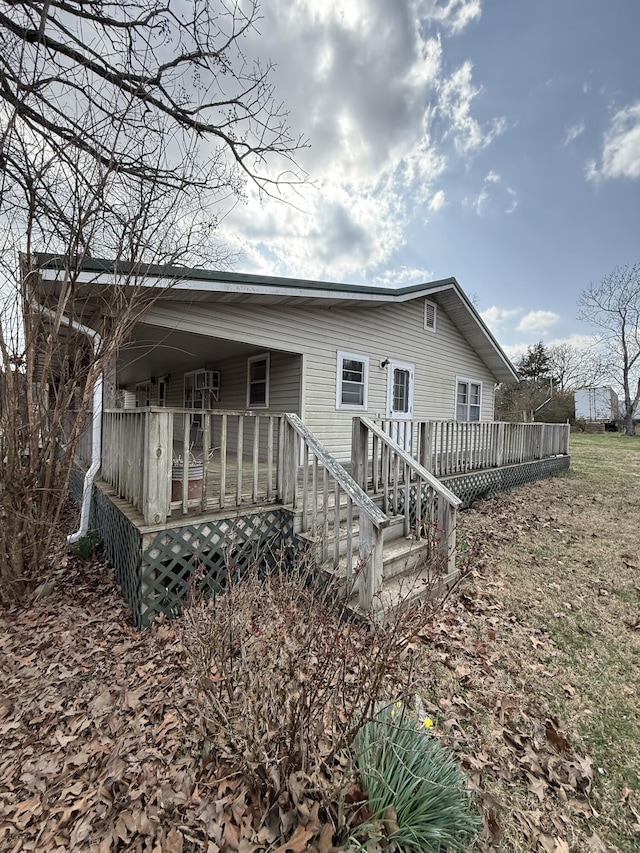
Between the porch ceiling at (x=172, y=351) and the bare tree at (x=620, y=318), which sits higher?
the bare tree at (x=620, y=318)

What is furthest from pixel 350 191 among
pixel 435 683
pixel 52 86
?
pixel 435 683

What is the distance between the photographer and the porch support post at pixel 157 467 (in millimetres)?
3242

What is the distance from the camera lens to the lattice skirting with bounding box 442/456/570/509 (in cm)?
717

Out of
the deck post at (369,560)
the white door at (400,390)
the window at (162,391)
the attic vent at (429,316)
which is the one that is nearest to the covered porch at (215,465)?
the deck post at (369,560)

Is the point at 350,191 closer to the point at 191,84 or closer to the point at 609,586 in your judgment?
the point at 191,84

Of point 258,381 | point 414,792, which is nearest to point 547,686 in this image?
point 414,792

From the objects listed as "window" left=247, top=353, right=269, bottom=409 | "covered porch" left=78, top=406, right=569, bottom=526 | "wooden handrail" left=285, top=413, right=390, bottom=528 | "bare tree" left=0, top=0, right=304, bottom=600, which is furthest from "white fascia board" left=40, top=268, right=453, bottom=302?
"wooden handrail" left=285, top=413, right=390, bottom=528

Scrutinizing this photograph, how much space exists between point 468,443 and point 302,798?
6.84 metres

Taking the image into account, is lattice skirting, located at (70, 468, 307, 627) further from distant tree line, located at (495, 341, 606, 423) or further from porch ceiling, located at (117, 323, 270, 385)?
distant tree line, located at (495, 341, 606, 423)

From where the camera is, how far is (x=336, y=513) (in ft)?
11.5

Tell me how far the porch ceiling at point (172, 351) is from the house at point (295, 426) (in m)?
0.09

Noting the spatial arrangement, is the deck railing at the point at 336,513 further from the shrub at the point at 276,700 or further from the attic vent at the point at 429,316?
the attic vent at the point at 429,316

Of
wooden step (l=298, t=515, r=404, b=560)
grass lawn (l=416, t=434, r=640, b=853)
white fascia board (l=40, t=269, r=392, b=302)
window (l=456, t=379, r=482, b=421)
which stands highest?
white fascia board (l=40, t=269, r=392, b=302)

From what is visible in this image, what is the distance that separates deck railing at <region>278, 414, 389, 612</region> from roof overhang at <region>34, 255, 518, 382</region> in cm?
247
